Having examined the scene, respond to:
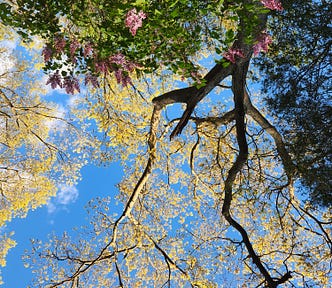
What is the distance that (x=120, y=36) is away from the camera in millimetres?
6320

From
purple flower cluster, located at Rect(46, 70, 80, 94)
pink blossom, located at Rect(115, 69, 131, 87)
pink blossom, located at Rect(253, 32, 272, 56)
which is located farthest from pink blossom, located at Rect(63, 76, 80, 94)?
pink blossom, located at Rect(253, 32, 272, 56)

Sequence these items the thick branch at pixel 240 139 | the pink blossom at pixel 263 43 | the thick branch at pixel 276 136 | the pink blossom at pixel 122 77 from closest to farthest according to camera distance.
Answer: the pink blossom at pixel 263 43
the pink blossom at pixel 122 77
the thick branch at pixel 276 136
the thick branch at pixel 240 139

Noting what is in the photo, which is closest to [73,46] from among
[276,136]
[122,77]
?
[122,77]

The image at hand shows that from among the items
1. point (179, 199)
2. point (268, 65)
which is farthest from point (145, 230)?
point (268, 65)

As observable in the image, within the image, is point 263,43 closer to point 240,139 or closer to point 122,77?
point 122,77

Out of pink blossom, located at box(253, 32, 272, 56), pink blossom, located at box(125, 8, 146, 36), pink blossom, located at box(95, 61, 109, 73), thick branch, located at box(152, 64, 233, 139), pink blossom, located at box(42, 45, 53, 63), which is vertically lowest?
pink blossom, located at box(125, 8, 146, 36)

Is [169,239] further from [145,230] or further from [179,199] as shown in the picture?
[179,199]

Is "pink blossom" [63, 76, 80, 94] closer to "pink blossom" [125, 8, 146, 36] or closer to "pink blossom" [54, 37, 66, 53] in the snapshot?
"pink blossom" [54, 37, 66, 53]

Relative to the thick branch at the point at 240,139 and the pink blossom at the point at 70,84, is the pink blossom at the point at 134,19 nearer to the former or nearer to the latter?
the pink blossom at the point at 70,84

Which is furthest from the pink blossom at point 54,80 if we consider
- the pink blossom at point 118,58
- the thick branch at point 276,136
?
the thick branch at point 276,136

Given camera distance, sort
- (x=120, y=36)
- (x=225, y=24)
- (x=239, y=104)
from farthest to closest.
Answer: (x=225, y=24)
(x=239, y=104)
(x=120, y=36)

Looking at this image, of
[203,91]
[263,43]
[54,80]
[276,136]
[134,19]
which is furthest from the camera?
[276,136]

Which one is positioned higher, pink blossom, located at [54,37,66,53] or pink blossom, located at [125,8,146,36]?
pink blossom, located at [54,37,66,53]

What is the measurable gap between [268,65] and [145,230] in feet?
20.4
